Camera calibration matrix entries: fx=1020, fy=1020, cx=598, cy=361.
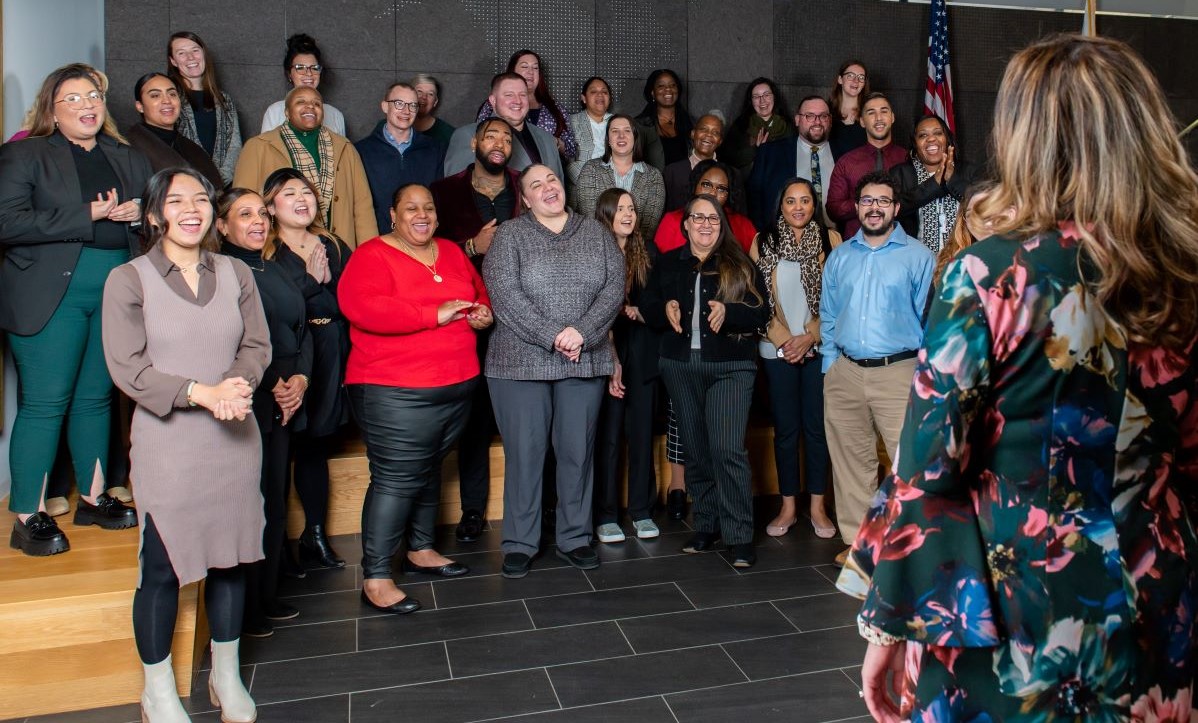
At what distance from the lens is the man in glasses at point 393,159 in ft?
16.9

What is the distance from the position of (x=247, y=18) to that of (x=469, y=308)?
3294 millimetres

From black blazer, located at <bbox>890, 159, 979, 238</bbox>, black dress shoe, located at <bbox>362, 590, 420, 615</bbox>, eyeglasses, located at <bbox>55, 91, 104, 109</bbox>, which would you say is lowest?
black dress shoe, located at <bbox>362, 590, 420, 615</bbox>

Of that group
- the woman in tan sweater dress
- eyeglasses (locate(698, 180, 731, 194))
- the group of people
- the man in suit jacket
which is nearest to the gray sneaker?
the group of people

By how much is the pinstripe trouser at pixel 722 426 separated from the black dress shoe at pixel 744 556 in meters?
0.02

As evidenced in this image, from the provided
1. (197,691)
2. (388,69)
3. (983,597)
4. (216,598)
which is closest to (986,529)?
(983,597)

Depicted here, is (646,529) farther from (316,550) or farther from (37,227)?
(37,227)

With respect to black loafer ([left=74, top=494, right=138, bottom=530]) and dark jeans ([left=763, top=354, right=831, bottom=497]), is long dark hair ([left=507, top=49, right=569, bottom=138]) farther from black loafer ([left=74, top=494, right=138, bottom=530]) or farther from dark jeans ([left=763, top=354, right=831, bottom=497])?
black loafer ([left=74, top=494, right=138, bottom=530])

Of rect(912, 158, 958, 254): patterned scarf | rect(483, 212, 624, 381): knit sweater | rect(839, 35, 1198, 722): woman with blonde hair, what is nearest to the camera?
rect(839, 35, 1198, 722): woman with blonde hair

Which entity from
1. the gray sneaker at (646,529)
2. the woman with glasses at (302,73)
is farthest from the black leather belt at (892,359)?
the woman with glasses at (302,73)

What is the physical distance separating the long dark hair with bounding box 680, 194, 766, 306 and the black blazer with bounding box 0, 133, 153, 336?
2347 millimetres

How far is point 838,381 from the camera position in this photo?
4098mm

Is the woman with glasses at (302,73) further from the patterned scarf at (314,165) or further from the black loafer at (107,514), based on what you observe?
the black loafer at (107,514)

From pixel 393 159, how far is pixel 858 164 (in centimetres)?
235

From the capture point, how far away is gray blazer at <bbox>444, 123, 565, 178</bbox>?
4.91m
